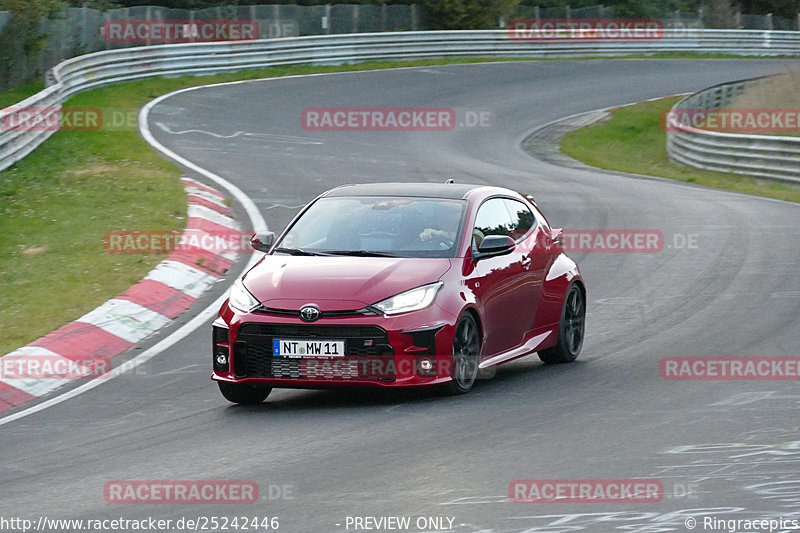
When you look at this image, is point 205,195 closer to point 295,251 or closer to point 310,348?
point 295,251

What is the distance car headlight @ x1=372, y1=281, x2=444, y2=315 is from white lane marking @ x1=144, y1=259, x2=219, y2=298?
15.8 feet

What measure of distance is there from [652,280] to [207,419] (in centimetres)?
683

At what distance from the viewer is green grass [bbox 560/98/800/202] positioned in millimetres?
25250

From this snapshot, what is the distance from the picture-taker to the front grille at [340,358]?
8.44m

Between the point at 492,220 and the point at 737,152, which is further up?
the point at 492,220

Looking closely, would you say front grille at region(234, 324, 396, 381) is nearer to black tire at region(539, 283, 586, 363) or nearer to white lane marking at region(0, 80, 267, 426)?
white lane marking at region(0, 80, 267, 426)

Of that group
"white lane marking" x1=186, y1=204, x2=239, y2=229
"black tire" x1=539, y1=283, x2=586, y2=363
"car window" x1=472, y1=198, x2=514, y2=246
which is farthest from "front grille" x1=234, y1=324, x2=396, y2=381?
"white lane marking" x1=186, y1=204, x2=239, y2=229

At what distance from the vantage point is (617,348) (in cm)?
1094

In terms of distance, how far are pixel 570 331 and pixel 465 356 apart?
1979mm

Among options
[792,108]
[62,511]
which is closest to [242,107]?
[792,108]

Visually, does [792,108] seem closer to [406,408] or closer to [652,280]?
[652,280]

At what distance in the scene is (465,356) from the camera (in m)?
8.97

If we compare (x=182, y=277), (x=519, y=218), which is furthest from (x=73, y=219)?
(x=519, y=218)

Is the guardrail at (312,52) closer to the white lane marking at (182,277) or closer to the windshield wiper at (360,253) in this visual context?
the white lane marking at (182,277)
